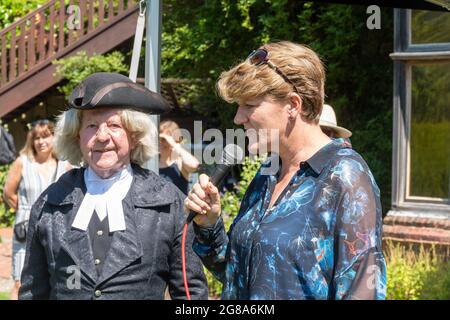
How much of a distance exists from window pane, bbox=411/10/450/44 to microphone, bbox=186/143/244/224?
537cm

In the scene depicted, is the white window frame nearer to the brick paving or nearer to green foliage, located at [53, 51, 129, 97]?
the brick paving

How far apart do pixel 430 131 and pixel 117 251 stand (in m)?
5.63

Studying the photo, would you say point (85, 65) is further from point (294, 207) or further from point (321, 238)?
point (321, 238)

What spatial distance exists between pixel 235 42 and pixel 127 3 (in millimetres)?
3093

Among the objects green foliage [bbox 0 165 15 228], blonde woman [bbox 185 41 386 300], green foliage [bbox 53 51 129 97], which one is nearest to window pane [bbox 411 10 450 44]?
green foliage [bbox 53 51 129 97]

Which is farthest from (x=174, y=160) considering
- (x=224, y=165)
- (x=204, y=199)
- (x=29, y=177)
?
(x=204, y=199)

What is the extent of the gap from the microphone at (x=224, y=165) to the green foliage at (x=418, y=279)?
3613mm

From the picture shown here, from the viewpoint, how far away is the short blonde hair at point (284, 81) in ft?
7.82

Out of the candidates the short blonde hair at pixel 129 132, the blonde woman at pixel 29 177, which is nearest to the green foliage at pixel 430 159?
the blonde woman at pixel 29 177

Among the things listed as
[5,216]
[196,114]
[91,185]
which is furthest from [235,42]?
[91,185]

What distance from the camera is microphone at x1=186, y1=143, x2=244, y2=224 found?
8.64 ft

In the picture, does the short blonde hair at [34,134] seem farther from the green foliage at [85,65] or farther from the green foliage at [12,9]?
the green foliage at [12,9]

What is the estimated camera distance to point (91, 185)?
2.99m
